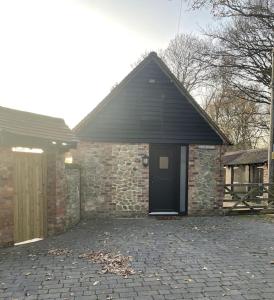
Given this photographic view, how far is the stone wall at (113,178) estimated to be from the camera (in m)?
12.4

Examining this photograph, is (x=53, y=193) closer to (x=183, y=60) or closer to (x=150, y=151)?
(x=150, y=151)

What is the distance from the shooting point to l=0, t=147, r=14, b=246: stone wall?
7629mm

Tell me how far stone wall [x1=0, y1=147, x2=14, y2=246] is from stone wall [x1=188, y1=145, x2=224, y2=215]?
23.5 ft

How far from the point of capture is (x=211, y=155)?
13.3 meters

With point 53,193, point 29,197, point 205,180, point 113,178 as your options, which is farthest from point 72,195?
point 205,180

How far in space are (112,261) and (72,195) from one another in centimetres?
422

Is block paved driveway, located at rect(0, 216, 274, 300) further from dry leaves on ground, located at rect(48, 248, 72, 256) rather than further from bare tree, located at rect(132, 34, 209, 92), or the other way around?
bare tree, located at rect(132, 34, 209, 92)

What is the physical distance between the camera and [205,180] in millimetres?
13250

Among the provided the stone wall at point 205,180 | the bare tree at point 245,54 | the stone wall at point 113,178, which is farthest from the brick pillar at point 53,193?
the bare tree at point 245,54

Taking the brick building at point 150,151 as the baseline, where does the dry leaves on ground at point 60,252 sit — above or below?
below

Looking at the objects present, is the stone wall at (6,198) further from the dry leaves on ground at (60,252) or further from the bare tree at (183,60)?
the bare tree at (183,60)

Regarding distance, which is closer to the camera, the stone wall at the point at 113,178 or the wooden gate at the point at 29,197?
the wooden gate at the point at 29,197

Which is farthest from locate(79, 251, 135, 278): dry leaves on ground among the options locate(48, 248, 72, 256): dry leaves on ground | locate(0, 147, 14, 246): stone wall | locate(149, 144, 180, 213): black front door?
locate(149, 144, 180, 213): black front door

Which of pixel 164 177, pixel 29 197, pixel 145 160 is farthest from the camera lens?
pixel 164 177
